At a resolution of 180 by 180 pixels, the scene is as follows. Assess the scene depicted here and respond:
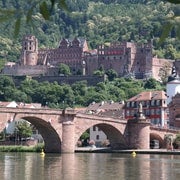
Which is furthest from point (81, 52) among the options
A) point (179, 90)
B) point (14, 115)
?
point (14, 115)

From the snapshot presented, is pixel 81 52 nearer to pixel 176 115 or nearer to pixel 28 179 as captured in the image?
pixel 176 115

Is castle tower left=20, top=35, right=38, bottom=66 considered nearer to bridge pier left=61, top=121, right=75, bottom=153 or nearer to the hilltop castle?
the hilltop castle

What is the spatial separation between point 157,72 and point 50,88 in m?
31.8

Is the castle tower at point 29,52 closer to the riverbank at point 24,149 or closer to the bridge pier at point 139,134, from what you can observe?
the riverbank at point 24,149

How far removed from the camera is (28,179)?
35469 millimetres

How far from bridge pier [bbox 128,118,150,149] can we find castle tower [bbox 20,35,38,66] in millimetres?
107335

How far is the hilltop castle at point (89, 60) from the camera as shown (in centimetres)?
16188

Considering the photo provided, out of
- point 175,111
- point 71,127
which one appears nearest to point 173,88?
point 175,111

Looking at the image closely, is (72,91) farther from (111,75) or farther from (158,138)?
(158,138)

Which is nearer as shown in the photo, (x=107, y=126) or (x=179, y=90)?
(x=107, y=126)

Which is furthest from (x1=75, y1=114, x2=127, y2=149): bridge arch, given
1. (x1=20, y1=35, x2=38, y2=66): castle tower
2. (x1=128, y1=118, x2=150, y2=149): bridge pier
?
(x1=20, y1=35, x2=38, y2=66): castle tower

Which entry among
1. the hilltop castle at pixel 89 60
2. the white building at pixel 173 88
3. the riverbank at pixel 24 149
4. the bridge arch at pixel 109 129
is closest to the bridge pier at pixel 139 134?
the bridge arch at pixel 109 129

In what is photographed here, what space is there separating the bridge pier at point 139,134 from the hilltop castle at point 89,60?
83.7m

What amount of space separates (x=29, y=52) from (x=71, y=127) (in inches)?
4585
